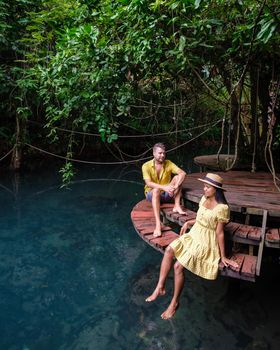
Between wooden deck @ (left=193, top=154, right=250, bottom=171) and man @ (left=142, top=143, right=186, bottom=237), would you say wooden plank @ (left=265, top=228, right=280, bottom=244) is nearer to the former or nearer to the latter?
man @ (left=142, top=143, right=186, bottom=237)

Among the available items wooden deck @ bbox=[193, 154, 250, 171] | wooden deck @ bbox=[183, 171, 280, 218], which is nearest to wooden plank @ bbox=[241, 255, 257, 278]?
wooden deck @ bbox=[183, 171, 280, 218]

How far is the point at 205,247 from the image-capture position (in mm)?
3031

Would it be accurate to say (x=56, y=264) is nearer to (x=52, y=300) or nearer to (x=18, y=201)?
(x=52, y=300)

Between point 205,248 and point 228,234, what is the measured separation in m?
0.42

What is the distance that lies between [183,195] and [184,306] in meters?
1.28

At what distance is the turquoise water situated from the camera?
3.28 meters

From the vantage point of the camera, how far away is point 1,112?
10.1m

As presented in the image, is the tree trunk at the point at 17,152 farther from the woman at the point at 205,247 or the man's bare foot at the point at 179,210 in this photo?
the woman at the point at 205,247

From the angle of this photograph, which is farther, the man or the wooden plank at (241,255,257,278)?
the man

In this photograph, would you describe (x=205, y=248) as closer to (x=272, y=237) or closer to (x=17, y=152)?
(x=272, y=237)

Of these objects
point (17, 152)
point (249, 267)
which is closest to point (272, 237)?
point (249, 267)

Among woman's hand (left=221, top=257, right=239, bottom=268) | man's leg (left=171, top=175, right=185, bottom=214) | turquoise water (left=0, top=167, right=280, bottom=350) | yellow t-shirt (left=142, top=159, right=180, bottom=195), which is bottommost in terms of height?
turquoise water (left=0, top=167, right=280, bottom=350)

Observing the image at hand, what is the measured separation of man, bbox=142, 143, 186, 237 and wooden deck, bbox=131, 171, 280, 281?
5.3 inches

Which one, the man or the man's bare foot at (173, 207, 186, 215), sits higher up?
the man
